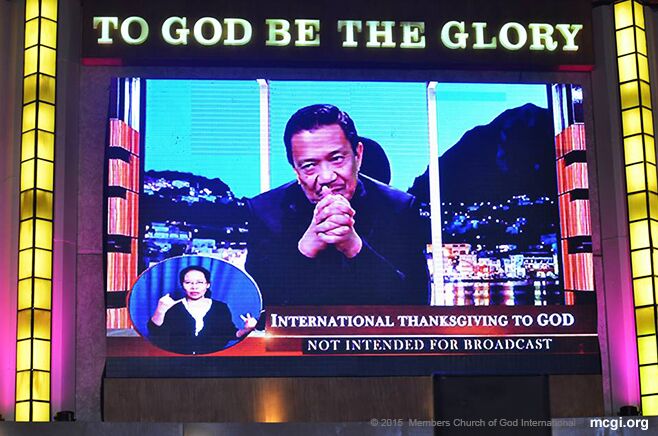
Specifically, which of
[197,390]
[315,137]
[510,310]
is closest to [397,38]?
[315,137]

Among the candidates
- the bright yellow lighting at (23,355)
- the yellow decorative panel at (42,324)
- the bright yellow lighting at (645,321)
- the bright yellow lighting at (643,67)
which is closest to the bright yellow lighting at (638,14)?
the bright yellow lighting at (643,67)

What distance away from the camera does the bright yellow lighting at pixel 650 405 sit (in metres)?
14.1

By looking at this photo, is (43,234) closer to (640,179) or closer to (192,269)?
(192,269)

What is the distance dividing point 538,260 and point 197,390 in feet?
14.8

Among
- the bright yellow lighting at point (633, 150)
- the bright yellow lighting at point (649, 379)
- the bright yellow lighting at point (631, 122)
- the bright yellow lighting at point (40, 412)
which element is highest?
the bright yellow lighting at point (631, 122)

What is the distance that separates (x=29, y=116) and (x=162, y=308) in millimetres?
2918

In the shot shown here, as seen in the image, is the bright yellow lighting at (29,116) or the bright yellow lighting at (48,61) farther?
the bright yellow lighting at (48,61)

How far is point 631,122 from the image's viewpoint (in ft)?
49.7

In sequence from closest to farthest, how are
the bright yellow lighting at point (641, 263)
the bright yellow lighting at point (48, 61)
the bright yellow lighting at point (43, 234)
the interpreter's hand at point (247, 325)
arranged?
the bright yellow lighting at point (43, 234)
the interpreter's hand at point (247, 325)
the bright yellow lighting at point (48, 61)
the bright yellow lighting at point (641, 263)

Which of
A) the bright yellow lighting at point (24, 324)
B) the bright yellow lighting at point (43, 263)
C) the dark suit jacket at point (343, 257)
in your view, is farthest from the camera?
the dark suit jacket at point (343, 257)

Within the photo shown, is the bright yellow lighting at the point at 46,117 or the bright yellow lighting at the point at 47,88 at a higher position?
the bright yellow lighting at the point at 47,88

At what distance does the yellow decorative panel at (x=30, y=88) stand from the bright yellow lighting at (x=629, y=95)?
7.54 metres

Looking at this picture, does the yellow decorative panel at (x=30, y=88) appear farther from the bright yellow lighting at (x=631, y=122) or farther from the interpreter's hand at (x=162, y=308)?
the bright yellow lighting at (x=631, y=122)

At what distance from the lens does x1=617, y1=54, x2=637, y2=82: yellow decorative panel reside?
1531cm
